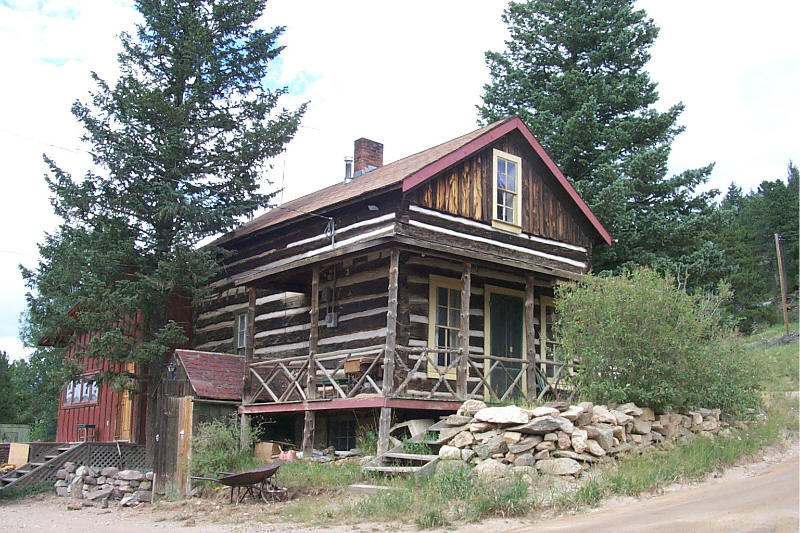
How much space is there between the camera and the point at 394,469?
12719 mm

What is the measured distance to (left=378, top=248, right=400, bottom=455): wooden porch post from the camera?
14.1 m

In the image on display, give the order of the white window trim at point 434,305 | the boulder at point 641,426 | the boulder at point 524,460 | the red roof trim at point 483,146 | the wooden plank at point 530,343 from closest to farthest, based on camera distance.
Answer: the boulder at point 524,460, the boulder at point 641,426, the wooden plank at point 530,343, the red roof trim at point 483,146, the white window trim at point 434,305

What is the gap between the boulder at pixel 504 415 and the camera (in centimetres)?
1208

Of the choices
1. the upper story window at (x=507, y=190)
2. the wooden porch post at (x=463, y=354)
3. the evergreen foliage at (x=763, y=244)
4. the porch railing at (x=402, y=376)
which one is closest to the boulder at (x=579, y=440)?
the porch railing at (x=402, y=376)

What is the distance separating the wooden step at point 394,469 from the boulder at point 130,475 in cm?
729

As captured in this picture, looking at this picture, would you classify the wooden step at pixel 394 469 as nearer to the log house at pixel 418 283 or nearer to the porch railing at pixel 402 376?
the log house at pixel 418 283

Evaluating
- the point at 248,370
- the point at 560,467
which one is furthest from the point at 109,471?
the point at 560,467

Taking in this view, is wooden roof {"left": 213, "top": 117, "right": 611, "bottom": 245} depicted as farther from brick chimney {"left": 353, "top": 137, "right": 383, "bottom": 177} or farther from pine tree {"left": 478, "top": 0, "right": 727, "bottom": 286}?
pine tree {"left": 478, "top": 0, "right": 727, "bottom": 286}

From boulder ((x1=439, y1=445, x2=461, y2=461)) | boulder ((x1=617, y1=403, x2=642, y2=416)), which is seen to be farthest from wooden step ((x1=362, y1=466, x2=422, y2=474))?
boulder ((x1=617, y1=403, x2=642, y2=416))

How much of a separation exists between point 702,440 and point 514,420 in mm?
3622

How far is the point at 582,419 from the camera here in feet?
40.5

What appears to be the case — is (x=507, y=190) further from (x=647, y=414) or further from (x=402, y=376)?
(x=647, y=414)

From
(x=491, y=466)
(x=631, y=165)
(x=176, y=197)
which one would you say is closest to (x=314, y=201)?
(x=176, y=197)

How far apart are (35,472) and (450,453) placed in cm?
1159
